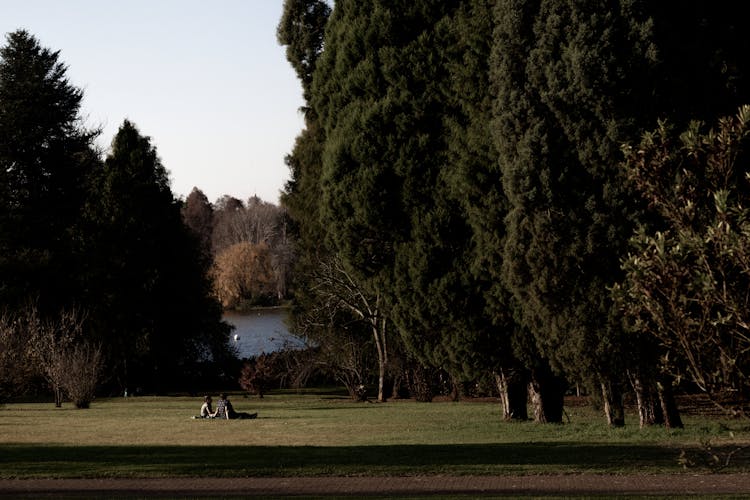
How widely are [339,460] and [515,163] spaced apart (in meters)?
6.61

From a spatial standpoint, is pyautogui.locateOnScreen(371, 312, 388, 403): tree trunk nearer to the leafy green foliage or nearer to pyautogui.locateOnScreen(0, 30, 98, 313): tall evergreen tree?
pyautogui.locateOnScreen(0, 30, 98, 313): tall evergreen tree

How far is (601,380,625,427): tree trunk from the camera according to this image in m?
20.0

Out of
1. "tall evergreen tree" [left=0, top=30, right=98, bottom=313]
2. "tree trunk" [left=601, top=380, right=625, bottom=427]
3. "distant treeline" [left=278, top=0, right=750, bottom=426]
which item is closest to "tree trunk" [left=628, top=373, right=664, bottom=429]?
"distant treeline" [left=278, top=0, right=750, bottom=426]

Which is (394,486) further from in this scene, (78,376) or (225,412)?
(78,376)

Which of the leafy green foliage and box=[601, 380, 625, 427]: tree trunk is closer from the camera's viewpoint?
the leafy green foliage

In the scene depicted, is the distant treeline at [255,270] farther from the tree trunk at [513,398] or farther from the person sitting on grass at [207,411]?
the tree trunk at [513,398]

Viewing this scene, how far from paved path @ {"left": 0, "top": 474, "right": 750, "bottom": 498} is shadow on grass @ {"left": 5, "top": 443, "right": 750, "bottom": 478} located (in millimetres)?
449

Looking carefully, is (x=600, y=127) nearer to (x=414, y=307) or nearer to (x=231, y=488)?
(x=414, y=307)

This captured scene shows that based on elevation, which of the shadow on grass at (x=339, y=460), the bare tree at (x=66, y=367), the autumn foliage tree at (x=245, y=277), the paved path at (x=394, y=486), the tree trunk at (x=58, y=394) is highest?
the autumn foliage tree at (x=245, y=277)

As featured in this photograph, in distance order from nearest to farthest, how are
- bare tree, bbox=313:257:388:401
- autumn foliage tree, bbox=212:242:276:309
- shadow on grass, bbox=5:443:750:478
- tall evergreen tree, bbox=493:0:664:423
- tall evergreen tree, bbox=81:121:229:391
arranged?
shadow on grass, bbox=5:443:750:478, tall evergreen tree, bbox=493:0:664:423, bare tree, bbox=313:257:388:401, tall evergreen tree, bbox=81:121:229:391, autumn foliage tree, bbox=212:242:276:309

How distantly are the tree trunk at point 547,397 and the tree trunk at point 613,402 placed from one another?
1.35 metres

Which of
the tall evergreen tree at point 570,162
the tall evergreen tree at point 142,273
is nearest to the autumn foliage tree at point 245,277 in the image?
the tall evergreen tree at point 142,273

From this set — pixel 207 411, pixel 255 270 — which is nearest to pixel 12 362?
pixel 207 411

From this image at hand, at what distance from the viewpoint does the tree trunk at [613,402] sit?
20000mm
